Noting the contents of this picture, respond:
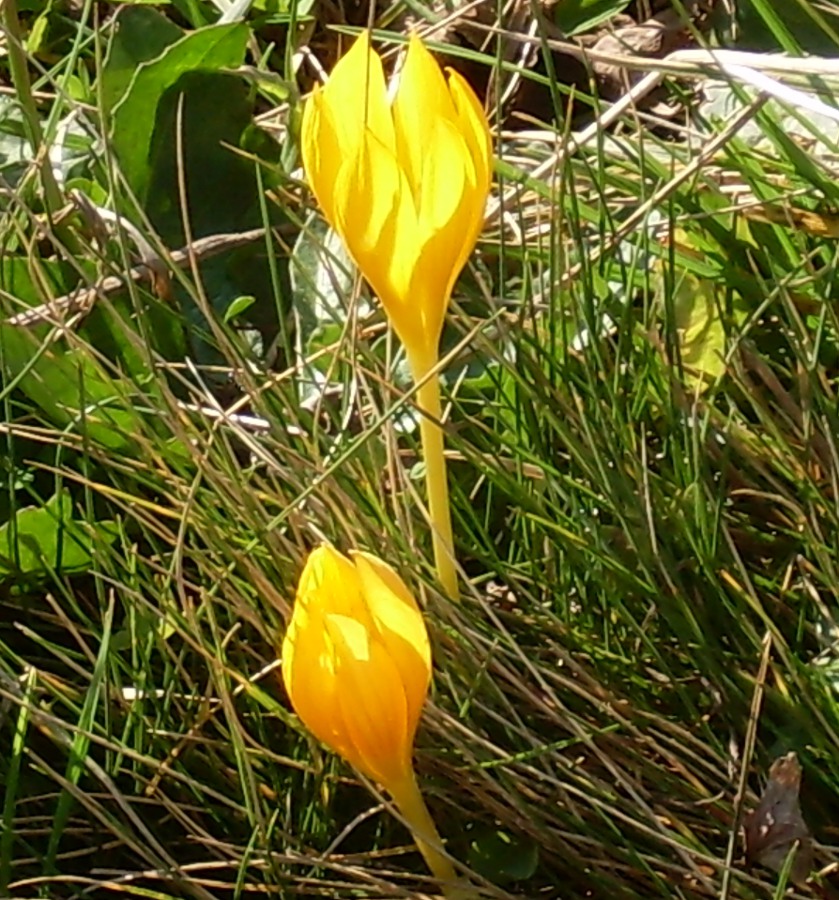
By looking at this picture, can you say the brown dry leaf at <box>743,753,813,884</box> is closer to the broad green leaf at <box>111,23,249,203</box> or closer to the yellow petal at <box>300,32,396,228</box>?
the yellow petal at <box>300,32,396,228</box>

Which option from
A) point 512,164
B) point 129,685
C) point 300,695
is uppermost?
point 512,164

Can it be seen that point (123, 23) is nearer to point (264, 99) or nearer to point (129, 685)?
point (264, 99)

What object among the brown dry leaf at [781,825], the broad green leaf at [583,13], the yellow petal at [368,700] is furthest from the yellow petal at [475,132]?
the broad green leaf at [583,13]

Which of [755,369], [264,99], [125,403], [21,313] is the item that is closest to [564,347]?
[755,369]

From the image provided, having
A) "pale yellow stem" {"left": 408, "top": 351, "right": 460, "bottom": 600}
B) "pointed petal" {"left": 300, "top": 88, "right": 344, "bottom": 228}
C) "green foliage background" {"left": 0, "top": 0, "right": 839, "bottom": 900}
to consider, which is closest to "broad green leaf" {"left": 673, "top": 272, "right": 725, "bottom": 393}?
"green foliage background" {"left": 0, "top": 0, "right": 839, "bottom": 900}

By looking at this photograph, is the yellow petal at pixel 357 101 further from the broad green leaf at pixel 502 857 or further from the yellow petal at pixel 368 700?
the broad green leaf at pixel 502 857
